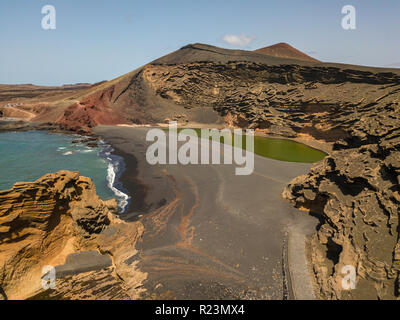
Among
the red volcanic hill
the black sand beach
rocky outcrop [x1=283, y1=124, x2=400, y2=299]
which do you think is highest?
the red volcanic hill

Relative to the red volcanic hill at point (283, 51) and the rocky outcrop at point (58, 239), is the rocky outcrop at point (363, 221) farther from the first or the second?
the red volcanic hill at point (283, 51)

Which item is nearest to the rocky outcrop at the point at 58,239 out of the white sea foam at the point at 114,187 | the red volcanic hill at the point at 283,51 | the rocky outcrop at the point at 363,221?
the white sea foam at the point at 114,187

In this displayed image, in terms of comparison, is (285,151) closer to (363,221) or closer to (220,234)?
(220,234)

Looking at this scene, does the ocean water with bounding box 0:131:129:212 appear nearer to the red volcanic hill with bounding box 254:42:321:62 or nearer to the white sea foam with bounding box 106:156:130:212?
the white sea foam with bounding box 106:156:130:212

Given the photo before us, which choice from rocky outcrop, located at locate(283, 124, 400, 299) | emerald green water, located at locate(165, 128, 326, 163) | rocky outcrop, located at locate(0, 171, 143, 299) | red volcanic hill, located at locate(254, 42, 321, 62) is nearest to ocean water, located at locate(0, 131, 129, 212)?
rocky outcrop, located at locate(0, 171, 143, 299)

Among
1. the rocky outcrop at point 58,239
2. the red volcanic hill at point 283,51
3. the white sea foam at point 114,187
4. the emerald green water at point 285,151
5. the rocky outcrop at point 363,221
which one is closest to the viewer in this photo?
the rocky outcrop at point 363,221
